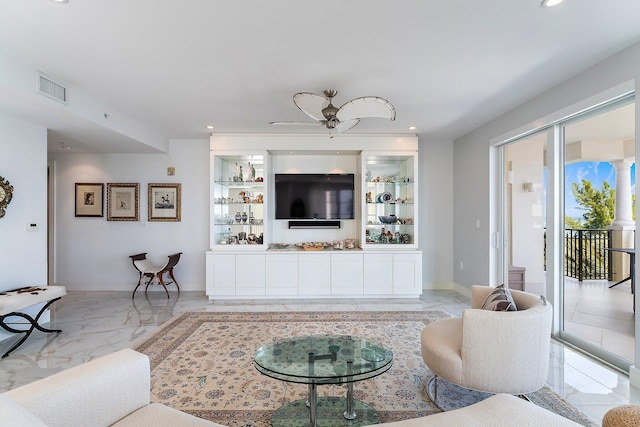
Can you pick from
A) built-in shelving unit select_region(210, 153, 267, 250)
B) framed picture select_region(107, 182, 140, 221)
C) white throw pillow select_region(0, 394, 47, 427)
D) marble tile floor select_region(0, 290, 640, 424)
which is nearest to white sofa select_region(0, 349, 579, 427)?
white throw pillow select_region(0, 394, 47, 427)

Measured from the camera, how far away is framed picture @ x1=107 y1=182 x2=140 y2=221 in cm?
553

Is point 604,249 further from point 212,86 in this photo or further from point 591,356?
point 212,86

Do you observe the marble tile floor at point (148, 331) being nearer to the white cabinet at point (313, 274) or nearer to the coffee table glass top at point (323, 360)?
the white cabinet at point (313, 274)

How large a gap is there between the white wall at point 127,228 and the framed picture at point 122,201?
Answer: 9 centimetres

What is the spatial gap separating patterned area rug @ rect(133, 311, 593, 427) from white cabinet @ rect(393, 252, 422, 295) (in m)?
0.79

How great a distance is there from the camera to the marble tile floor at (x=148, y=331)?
95.0 inches

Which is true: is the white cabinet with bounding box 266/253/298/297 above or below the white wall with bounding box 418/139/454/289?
below

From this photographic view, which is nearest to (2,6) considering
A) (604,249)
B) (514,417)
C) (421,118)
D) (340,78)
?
(340,78)

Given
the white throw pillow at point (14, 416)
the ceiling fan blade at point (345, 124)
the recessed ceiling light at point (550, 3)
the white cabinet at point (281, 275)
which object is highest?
the recessed ceiling light at point (550, 3)

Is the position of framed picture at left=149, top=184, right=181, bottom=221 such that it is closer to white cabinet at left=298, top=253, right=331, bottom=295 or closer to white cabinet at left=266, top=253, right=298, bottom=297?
white cabinet at left=266, top=253, right=298, bottom=297


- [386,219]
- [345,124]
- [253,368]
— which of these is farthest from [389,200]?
[253,368]

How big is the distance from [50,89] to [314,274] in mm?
3874

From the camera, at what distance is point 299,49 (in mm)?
2537

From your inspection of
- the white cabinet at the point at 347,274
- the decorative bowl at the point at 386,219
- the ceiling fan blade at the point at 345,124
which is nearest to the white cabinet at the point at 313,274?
the white cabinet at the point at 347,274
